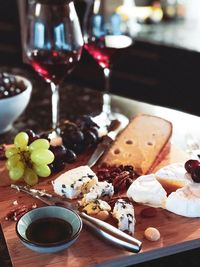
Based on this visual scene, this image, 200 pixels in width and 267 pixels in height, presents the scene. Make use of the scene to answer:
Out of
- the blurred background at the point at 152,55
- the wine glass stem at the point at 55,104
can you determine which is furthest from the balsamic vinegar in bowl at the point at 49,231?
the blurred background at the point at 152,55

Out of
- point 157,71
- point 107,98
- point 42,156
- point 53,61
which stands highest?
point 53,61

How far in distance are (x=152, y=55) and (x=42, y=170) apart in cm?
161

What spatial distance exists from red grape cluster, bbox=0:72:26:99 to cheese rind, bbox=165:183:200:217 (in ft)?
1.91

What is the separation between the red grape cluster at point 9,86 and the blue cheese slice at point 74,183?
38 centimetres

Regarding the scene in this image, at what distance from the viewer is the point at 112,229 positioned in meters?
0.88

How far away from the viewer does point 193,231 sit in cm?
92

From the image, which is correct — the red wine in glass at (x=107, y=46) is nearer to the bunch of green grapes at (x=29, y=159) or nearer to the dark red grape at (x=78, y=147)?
the dark red grape at (x=78, y=147)

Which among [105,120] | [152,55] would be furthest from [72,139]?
[152,55]

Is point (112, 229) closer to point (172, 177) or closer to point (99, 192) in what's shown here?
point (99, 192)

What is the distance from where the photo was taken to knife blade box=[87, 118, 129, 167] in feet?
3.83

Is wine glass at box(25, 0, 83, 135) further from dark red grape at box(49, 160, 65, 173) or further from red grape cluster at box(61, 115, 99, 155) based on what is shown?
dark red grape at box(49, 160, 65, 173)

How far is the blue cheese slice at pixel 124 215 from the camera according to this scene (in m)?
0.90

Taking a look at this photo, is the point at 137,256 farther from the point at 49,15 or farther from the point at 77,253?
the point at 49,15

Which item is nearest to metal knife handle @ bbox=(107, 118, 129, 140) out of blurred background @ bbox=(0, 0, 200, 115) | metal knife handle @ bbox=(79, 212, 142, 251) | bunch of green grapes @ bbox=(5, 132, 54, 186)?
bunch of green grapes @ bbox=(5, 132, 54, 186)
